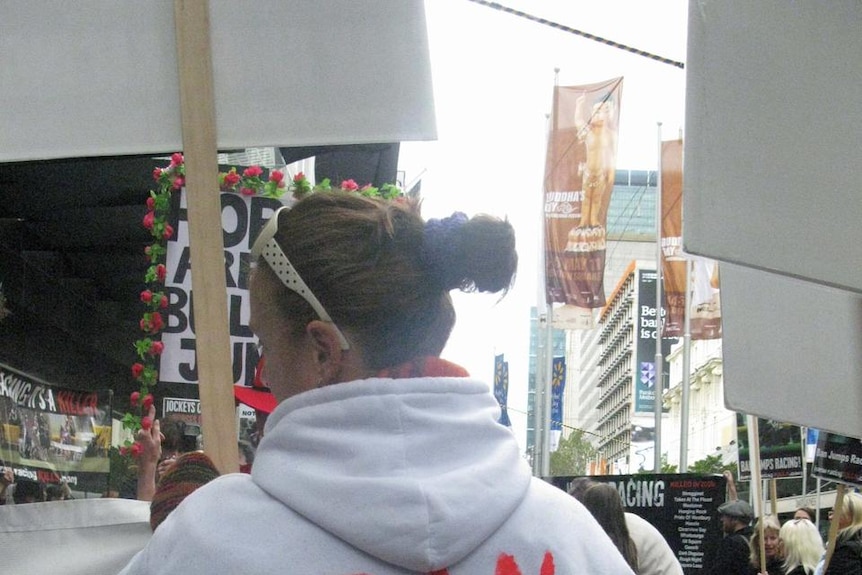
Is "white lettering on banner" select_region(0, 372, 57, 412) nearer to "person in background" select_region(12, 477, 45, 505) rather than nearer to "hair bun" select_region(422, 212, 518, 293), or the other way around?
"person in background" select_region(12, 477, 45, 505)

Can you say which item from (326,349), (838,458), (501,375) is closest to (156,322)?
(326,349)

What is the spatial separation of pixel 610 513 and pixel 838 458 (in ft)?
11.1

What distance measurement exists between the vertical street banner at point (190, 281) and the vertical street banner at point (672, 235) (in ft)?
71.0

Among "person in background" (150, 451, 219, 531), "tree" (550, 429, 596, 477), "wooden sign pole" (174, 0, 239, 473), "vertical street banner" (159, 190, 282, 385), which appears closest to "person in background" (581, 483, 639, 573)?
"vertical street banner" (159, 190, 282, 385)

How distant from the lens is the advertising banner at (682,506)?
9.03m

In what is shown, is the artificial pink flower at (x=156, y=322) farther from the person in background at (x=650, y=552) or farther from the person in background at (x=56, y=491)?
the person in background at (x=650, y=552)

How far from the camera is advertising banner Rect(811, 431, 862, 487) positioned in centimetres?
738

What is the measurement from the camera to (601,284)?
71.0 feet

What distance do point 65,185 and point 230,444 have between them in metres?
5.60

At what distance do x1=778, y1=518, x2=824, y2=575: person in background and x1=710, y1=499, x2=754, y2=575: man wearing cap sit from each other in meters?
0.32

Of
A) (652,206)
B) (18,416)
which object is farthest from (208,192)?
(652,206)

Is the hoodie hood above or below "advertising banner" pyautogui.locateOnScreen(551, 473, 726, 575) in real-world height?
above

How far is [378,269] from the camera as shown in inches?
51.9

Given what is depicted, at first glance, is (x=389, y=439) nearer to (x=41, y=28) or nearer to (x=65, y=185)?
(x=41, y=28)
